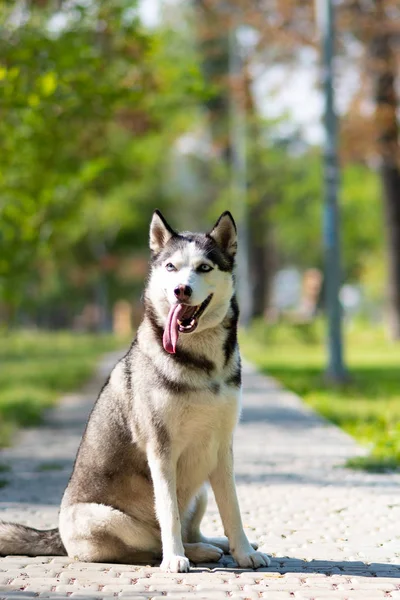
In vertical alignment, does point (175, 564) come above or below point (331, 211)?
below

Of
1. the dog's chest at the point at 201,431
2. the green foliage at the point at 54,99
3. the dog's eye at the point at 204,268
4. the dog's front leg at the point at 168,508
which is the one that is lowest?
the dog's front leg at the point at 168,508

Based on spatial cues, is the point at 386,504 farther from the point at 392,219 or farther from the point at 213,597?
the point at 392,219

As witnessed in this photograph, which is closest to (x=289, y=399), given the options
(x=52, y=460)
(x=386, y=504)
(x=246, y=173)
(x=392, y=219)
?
(x=52, y=460)

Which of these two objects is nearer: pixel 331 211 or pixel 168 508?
pixel 168 508

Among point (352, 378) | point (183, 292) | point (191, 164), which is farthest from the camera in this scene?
point (191, 164)

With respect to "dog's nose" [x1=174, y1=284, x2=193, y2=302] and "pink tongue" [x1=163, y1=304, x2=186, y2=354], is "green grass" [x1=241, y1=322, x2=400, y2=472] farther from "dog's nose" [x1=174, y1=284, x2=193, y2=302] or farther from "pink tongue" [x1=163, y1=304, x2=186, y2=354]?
"dog's nose" [x1=174, y1=284, x2=193, y2=302]

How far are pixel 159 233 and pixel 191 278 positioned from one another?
56 cm

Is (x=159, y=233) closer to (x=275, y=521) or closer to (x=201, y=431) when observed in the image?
(x=201, y=431)

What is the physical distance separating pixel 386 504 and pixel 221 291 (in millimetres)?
3107

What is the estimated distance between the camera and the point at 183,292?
18.3ft

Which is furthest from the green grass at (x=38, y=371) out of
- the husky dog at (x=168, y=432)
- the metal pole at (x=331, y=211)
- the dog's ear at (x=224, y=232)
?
the dog's ear at (x=224, y=232)

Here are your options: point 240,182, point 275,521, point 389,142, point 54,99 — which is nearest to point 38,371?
point 54,99

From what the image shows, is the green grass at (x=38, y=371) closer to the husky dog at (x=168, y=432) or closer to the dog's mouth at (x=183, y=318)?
the husky dog at (x=168, y=432)

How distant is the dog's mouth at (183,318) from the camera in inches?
224
